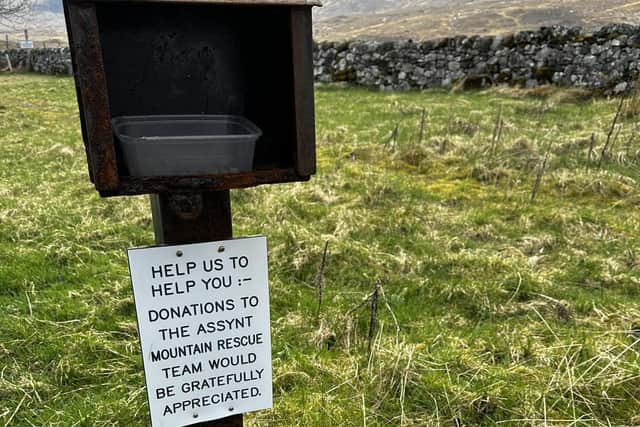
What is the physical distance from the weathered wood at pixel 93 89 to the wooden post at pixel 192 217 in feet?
0.73

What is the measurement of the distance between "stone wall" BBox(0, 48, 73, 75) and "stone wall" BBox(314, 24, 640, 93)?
11222mm

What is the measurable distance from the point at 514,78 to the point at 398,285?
31.6 feet

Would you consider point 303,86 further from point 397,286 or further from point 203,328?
point 397,286

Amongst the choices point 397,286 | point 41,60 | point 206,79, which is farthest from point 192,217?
point 41,60

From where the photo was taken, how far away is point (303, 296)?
335 cm

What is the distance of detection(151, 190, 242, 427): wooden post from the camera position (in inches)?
55.4

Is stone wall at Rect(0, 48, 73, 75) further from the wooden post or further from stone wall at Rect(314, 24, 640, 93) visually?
the wooden post

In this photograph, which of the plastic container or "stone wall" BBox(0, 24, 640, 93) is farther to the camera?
"stone wall" BBox(0, 24, 640, 93)

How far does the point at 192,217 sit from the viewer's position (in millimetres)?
1431

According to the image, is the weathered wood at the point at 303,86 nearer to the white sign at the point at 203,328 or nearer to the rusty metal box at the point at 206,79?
the rusty metal box at the point at 206,79

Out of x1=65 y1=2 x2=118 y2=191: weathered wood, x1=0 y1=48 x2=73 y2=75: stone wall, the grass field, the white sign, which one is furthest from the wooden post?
x1=0 y1=48 x2=73 y2=75: stone wall

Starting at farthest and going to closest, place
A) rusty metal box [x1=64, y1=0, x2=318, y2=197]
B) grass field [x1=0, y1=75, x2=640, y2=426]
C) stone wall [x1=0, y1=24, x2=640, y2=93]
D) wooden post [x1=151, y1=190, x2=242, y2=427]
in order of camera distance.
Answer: stone wall [x1=0, y1=24, x2=640, y2=93] < grass field [x1=0, y1=75, x2=640, y2=426] < wooden post [x1=151, y1=190, x2=242, y2=427] < rusty metal box [x1=64, y1=0, x2=318, y2=197]

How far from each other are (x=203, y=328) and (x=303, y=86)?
740 millimetres

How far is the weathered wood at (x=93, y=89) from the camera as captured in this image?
111cm
